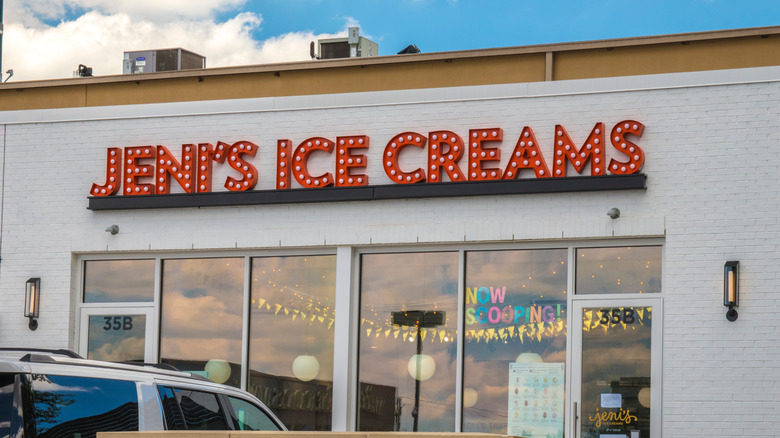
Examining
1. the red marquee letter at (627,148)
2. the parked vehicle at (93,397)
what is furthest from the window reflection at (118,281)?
the parked vehicle at (93,397)

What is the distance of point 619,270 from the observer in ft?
43.1

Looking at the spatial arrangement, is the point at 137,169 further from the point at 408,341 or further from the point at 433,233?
the point at 408,341

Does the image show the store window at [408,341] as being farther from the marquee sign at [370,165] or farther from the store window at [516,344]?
the marquee sign at [370,165]

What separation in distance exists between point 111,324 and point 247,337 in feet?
7.10

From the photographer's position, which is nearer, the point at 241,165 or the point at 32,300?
the point at 241,165

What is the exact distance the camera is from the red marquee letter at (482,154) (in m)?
13.7

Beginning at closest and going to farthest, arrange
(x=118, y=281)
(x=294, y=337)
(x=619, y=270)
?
(x=619, y=270)
(x=294, y=337)
(x=118, y=281)

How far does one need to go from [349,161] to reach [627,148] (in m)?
3.57

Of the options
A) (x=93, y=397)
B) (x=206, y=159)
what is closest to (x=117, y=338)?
(x=206, y=159)

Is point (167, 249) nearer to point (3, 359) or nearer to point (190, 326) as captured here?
point (190, 326)

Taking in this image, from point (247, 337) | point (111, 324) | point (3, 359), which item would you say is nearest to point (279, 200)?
point (247, 337)

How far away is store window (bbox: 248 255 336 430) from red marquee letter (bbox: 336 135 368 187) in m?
1.04

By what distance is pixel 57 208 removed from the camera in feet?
50.8

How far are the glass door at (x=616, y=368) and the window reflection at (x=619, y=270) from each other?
16 cm
